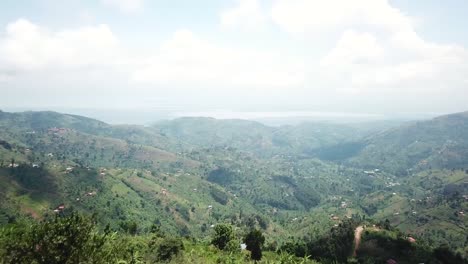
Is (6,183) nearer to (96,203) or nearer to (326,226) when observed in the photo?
(96,203)

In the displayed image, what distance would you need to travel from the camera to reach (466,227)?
187250mm

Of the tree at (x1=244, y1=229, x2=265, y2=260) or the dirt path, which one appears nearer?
the tree at (x1=244, y1=229, x2=265, y2=260)

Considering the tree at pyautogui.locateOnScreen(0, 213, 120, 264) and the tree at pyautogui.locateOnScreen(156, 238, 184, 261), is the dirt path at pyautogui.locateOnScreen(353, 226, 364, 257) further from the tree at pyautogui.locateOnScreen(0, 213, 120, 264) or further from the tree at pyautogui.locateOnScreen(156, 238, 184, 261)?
the tree at pyautogui.locateOnScreen(0, 213, 120, 264)

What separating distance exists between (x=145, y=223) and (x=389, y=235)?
123 m

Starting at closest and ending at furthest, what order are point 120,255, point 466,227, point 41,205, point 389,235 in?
1. point 120,255
2. point 389,235
3. point 41,205
4. point 466,227

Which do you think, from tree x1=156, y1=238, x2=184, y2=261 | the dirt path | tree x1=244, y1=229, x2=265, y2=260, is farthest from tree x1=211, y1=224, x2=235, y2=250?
the dirt path

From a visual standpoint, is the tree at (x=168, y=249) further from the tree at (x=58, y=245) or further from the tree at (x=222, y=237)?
the tree at (x=58, y=245)

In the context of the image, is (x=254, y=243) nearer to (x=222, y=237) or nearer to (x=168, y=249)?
(x=222, y=237)

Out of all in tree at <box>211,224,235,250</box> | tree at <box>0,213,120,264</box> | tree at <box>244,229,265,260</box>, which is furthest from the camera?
tree at <box>211,224,235,250</box>

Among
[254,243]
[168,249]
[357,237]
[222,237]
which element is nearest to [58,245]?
[168,249]

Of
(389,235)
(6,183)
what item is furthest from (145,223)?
(389,235)

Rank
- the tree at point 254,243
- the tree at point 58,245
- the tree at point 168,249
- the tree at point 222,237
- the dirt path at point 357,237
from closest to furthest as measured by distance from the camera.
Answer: the tree at point 58,245 → the tree at point 168,249 → the tree at point 254,243 → the tree at point 222,237 → the dirt path at point 357,237

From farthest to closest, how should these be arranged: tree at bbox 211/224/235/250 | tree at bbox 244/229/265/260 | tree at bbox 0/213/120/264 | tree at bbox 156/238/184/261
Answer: tree at bbox 211/224/235/250, tree at bbox 244/229/265/260, tree at bbox 156/238/184/261, tree at bbox 0/213/120/264

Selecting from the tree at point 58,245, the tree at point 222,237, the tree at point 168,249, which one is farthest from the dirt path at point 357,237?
the tree at point 58,245
